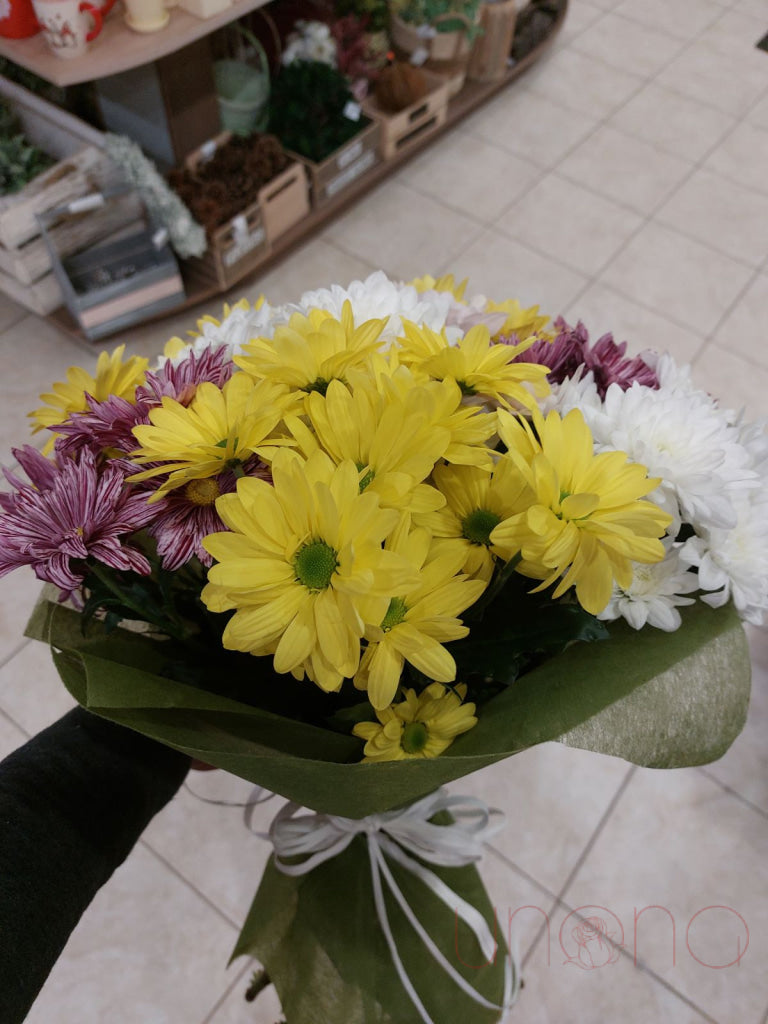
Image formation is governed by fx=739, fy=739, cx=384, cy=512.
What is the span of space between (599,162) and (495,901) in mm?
2800

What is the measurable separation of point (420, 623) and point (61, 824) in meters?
0.43

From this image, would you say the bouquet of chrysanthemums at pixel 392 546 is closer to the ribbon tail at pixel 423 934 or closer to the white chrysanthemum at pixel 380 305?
the white chrysanthemum at pixel 380 305

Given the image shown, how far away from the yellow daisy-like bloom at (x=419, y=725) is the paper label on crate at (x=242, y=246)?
6.82 ft

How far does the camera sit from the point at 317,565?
409 mm

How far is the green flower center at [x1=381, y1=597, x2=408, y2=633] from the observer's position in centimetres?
44

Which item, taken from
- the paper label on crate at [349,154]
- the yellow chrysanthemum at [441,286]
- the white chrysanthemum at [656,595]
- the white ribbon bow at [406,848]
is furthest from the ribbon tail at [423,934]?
the paper label on crate at [349,154]

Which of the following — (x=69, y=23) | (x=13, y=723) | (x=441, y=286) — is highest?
(x=69, y=23)

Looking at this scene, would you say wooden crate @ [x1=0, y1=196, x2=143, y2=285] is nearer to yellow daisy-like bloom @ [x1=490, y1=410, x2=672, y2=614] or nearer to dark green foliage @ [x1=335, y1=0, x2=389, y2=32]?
dark green foliage @ [x1=335, y1=0, x2=389, y2=32]

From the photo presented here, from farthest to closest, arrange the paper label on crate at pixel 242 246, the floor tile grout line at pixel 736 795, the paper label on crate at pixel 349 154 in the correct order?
the paper label on crate at pixel 349 154 → the paper label on crate at pixel 242 246 → the floor tile grout line at pixel 736 795

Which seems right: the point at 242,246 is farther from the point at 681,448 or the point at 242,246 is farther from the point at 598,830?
the point at 681,448

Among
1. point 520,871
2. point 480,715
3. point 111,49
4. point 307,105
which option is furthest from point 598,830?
point 307,105

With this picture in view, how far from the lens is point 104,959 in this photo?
147cm

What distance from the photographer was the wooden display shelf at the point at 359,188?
238 cm

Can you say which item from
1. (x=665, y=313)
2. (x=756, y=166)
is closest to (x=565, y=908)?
(x=665, y=313)
